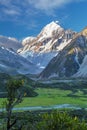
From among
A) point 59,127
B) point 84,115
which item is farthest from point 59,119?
point 84,115

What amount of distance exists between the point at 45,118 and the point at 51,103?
9350 cm

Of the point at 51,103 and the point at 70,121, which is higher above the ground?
the point at 51,103

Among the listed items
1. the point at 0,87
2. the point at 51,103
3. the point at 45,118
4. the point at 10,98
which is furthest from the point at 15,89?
the point at 0,87

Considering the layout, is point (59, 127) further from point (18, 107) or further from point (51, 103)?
point (51, 103)

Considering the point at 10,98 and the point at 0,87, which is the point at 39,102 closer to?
the point at 0,87

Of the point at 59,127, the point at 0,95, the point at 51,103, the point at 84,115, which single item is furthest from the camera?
the point at 0,95

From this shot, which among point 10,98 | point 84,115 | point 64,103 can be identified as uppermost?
point 64,103

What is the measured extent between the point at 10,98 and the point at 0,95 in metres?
110

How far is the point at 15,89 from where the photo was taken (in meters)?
36.5

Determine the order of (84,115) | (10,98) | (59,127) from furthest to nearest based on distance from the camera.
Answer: (84,115)
(10,98)
(59,127)

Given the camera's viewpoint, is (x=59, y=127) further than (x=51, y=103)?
No

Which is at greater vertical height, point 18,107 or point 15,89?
point 18,107

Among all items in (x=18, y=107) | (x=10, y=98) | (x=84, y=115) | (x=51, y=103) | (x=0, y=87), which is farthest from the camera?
(x=0, y=87)

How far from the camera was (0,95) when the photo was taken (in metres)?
145
